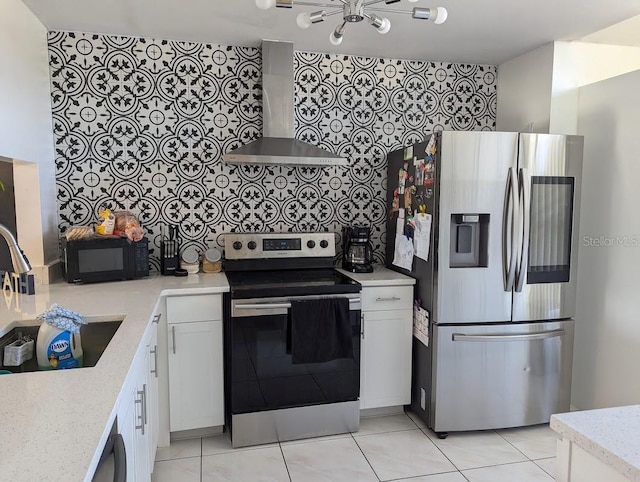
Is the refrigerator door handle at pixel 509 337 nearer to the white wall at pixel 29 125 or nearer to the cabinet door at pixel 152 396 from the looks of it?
the cabinet door at pixel 152 396

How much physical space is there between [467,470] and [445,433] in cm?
32

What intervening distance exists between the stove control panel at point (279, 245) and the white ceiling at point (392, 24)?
1.26 meters

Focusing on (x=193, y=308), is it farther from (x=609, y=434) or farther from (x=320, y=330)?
(x=609, y=434)

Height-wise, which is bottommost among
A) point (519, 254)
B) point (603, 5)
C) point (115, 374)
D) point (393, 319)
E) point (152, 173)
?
point (393, 319)

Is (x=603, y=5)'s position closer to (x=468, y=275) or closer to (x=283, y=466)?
(x=468, y=275)

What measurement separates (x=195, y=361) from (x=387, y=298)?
1184 mm

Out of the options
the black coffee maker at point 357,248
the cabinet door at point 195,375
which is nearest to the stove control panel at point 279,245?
the black coffee maker at point 357,248

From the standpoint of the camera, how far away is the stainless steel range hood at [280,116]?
282 centimetres

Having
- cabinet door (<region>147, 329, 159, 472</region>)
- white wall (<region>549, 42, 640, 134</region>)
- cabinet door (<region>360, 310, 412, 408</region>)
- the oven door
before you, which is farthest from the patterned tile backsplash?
cabinet door (<region>147, 329, 159, 472</region>)

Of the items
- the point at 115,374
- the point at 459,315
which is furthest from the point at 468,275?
the point at 115,374

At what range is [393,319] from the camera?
281cm

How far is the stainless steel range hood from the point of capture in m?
2.82

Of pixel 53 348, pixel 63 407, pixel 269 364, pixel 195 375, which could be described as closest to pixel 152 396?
pixel 195 375

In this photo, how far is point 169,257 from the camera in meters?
2.83
